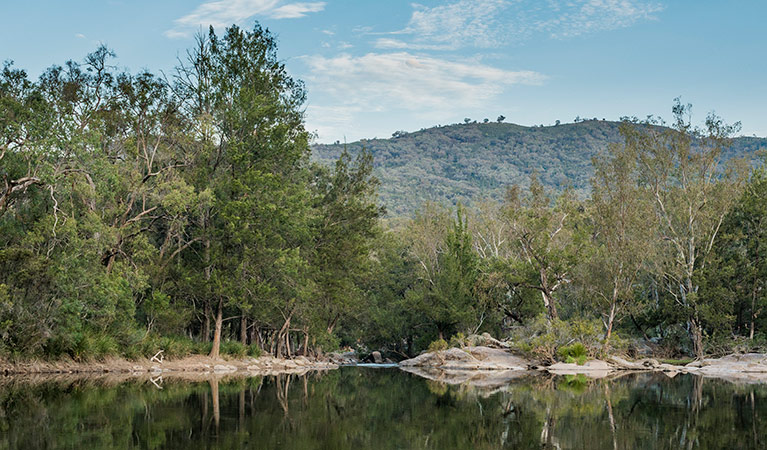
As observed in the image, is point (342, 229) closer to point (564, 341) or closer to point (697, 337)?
point (564, 341)

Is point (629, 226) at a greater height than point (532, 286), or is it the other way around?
point (629, 226)

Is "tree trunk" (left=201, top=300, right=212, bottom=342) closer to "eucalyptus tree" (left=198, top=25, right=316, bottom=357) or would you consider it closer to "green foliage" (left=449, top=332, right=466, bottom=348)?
"eucalyptus tree" (left=198, top=25, right=316, bottom=357)

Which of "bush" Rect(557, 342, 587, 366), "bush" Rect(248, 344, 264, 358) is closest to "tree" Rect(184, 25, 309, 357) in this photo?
"bush" Rect(248, 344, 264, 358)

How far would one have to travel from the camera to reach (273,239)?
35.7 m

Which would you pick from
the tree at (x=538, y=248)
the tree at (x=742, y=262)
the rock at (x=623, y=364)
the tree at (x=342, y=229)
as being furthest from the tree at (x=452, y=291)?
A: the tree at (x=742, y=262)

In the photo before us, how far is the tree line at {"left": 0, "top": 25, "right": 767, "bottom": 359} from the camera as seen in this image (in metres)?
24.2

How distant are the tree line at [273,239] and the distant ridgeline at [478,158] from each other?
227ft

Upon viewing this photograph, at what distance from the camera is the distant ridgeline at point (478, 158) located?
138m

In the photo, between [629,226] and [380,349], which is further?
[380,349]

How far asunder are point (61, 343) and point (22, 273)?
3.60 meters

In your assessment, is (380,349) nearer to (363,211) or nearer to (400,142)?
(363,211)

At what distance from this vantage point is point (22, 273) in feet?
72.3

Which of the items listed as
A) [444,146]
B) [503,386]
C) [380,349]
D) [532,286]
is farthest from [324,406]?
[444,146]

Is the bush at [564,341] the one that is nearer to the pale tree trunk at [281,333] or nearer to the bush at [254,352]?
the pale tree trunk at [281,333]
